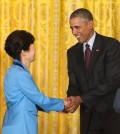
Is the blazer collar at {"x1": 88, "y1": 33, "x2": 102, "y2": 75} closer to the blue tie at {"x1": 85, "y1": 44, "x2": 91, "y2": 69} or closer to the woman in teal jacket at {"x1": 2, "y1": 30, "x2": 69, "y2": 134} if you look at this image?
the blue tie at {"x1": 85, "y1": 44, "x2": 91, "y2": 69}

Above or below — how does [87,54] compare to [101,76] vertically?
above

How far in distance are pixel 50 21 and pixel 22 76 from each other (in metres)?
1.76

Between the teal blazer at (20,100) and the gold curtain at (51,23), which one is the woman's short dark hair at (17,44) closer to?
the teal blazer at (20,100)

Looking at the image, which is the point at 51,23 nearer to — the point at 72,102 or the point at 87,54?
the point at 87,54

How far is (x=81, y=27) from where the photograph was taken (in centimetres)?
→ 313

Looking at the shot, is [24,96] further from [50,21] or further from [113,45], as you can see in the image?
[50,21]

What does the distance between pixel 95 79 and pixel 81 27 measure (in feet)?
1.57

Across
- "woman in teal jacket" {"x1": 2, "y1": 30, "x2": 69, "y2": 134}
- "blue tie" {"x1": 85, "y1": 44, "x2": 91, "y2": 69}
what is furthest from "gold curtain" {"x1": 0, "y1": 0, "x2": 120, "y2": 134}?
"woman in teal jacket" {"x1": 2, "y1": 30, "x2": 69, "y2": 134}

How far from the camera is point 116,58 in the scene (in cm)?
307

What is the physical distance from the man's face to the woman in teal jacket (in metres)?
0.56

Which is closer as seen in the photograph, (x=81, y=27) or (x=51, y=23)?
(x=81, y=27)

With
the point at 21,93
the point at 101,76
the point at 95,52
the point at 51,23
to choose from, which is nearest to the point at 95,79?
the point at 101,76

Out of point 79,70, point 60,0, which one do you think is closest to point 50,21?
point 60,0

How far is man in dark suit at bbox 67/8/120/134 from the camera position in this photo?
2992 millimetres
